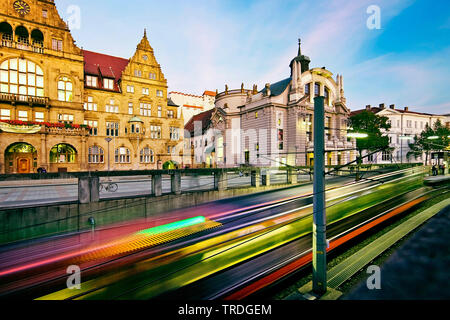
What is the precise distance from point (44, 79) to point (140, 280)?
108ft

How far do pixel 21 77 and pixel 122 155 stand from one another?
15326mm

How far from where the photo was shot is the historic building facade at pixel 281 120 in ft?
121

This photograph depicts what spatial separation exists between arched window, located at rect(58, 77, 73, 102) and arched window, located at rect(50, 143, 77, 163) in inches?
263

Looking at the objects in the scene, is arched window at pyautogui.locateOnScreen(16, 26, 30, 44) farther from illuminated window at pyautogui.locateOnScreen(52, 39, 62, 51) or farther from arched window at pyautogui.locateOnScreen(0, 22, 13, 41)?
illuminated window at pyautogui.locateOnScreen(52, 39, 62, 51)

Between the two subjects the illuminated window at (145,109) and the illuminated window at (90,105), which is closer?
the illuminated window at (90,105)

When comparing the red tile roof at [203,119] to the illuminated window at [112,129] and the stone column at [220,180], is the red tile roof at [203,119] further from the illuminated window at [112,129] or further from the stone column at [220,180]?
the stone column at [220,180]

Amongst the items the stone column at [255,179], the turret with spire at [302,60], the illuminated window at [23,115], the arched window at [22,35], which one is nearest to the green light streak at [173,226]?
the stone column at [255,179]

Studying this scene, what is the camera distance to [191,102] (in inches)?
2571

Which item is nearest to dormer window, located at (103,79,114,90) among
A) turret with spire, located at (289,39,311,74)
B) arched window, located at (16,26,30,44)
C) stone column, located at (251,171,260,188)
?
arched window, located at (16,26,30,44)

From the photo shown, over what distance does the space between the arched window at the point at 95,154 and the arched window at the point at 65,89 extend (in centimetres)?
748

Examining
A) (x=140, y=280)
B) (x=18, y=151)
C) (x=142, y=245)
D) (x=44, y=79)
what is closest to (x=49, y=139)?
(x=18, y=151)

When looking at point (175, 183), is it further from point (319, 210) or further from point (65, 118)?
point (65, 118)

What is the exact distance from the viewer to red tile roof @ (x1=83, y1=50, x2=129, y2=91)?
32.7 m
